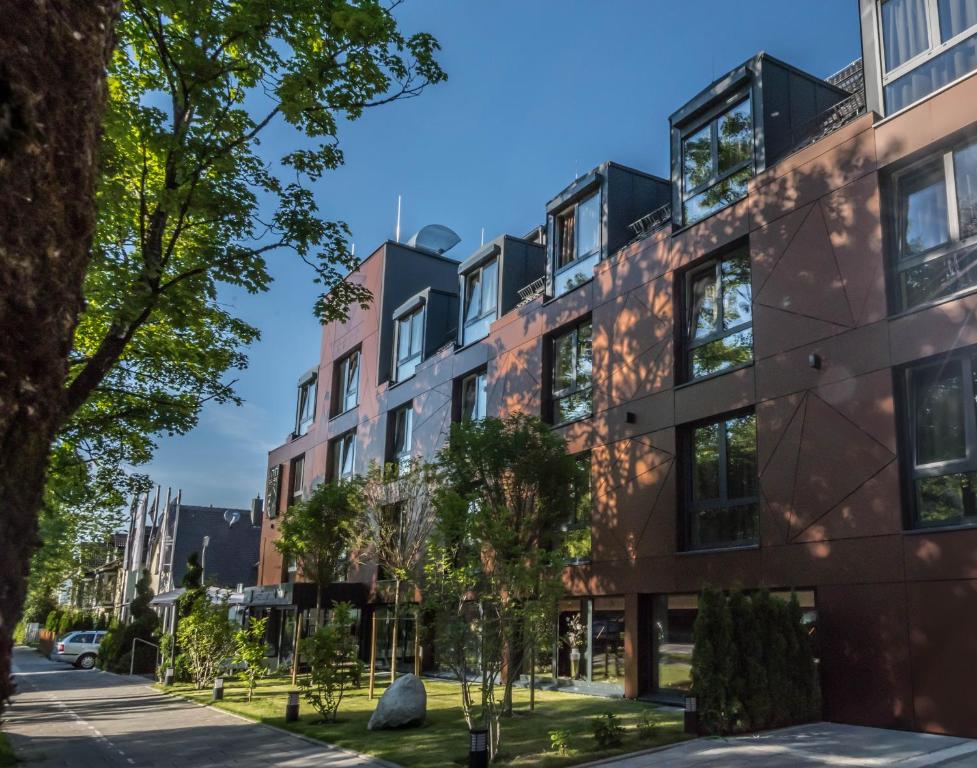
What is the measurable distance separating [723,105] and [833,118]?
2.26 meters

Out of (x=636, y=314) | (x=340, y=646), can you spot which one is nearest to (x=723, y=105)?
(x=636, y=314)

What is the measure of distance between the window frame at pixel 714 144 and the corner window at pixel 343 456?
16757 mm

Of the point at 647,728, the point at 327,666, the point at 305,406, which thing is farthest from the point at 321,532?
the point at 305,406

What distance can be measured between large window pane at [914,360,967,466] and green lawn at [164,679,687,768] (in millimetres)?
5208

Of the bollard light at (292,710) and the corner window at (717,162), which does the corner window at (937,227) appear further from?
the bollard light at (292,710)

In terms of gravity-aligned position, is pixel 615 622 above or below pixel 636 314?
below

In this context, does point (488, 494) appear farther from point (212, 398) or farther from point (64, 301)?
point (64, 301)

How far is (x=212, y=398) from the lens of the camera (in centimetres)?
1642

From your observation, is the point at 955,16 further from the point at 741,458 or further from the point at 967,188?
the point at 741,458

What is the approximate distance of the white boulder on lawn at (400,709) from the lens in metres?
13.9

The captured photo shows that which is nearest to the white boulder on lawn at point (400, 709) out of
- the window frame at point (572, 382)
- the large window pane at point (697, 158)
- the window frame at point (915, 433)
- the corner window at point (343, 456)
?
the window frame at point (572, 382)

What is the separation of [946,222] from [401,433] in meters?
18.2

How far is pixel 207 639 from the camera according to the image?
2141 cm

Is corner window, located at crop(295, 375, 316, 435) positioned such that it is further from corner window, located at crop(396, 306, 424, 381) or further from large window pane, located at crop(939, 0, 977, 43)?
large window pane, located at crop(939, 0, 977, 43)
